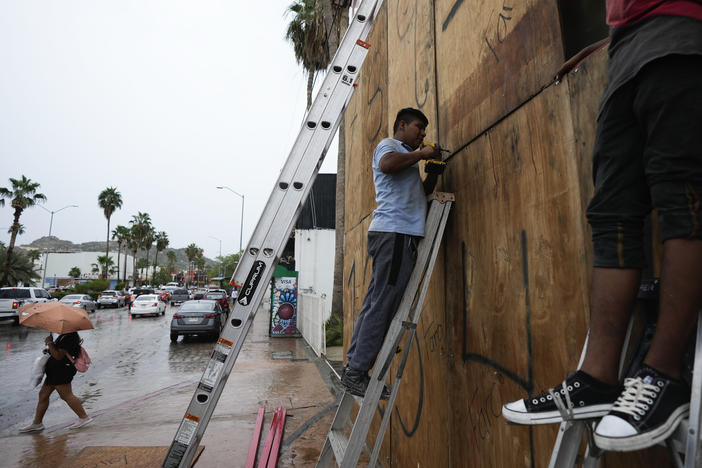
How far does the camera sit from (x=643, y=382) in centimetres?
95

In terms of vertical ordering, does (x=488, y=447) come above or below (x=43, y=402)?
above

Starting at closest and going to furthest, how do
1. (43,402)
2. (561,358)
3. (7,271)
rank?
(561,358) < (43,402) < (7,271)

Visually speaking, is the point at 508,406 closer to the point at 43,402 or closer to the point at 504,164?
the point at 504,164

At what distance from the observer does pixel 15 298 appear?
65.0 feet

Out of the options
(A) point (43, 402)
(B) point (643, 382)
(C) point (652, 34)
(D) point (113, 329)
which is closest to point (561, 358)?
(B) point (643, 382)

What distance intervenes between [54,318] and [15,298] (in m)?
20.0

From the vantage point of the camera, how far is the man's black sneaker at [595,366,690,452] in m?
0.88

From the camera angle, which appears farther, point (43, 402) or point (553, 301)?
point (43, 402)

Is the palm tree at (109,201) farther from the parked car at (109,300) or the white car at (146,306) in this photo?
the white car at (146,306)

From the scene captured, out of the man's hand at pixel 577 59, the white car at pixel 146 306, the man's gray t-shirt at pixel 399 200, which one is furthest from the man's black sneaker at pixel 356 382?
the white car at pixel 146 306

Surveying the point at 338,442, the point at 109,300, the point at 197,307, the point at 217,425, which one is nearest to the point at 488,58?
the point at 338,442

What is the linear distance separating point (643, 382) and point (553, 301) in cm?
77

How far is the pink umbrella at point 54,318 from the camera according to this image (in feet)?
17.2

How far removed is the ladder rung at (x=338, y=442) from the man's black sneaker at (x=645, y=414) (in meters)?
1.75
